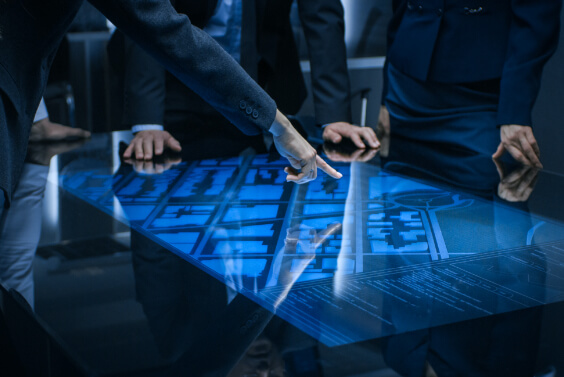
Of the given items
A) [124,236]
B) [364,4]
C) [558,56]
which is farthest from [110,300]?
[364,4]

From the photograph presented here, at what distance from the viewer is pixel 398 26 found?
211cm

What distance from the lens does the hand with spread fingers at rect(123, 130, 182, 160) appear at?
1.75 metres

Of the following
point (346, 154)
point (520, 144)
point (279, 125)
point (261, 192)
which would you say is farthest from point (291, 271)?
point (520, 144)

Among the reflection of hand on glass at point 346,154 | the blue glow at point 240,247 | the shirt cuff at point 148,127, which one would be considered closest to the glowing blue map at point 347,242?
the blue glow at point 240,247

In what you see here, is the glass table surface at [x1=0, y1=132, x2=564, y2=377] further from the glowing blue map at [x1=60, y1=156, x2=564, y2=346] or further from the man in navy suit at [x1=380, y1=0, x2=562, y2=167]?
the man in navy suit at [x1=380, y1=0, x2=562, y2=167]

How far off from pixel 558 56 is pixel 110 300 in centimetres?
256

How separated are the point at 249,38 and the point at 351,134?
18.0 inches

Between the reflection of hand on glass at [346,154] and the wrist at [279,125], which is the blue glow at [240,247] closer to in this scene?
the wrist at [279,125]

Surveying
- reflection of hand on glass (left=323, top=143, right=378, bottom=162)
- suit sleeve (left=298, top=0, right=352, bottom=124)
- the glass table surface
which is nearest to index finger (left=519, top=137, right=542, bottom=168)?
the glass table surface

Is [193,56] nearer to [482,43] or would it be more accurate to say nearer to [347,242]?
[347,242]

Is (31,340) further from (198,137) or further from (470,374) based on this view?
(198,137)

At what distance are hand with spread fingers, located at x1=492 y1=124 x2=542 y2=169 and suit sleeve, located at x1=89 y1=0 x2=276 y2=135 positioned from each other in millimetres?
929

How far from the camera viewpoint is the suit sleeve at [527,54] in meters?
1.73

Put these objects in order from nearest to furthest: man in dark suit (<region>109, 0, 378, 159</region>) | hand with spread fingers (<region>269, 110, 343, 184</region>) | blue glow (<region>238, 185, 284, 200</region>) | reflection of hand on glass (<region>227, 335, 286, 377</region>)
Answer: reflection of hand on glass (<region>227, 335, 286, 377</region>) → hand with spread fingers (<region>269, 110, 343, 184</region>) → blue glow (<region>238, 185, 284, 200</region>) → man in dark suit (<region>109, 0, 378, 159</region>)
